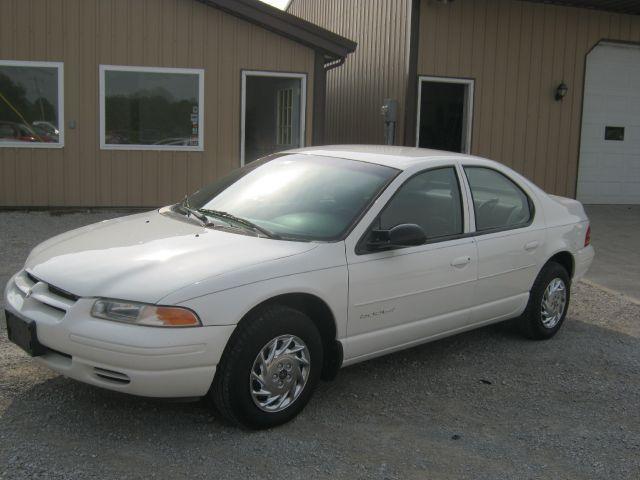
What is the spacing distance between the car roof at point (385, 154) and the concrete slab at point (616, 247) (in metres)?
3.38

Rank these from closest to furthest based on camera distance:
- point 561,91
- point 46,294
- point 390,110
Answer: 1. point 46,294
2. point 390,110
3. point 561,91

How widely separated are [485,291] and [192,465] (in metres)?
2.51

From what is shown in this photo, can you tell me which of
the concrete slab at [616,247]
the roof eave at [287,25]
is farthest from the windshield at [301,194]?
the roof eave at [287,25]

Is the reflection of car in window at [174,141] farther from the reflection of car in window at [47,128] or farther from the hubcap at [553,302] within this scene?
the hubcap at [553,302]

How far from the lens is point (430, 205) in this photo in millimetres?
4816

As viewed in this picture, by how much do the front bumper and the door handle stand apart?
1.80 m

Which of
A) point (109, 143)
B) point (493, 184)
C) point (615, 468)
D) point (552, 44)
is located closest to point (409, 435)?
point (615, 468)

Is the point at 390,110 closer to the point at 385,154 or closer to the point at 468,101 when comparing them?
the point at 468,101

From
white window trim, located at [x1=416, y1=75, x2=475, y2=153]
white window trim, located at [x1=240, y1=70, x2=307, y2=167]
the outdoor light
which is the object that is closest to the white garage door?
the outdoor light

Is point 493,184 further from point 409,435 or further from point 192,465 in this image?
point 192,465

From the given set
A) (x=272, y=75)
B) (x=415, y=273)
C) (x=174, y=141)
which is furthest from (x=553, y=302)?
(x=174, y=141)

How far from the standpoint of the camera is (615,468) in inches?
146

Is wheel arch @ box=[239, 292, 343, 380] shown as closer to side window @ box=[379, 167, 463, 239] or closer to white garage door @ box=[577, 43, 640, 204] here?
side window @ box=[379, 167, 463, 239]

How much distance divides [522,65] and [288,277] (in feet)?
35.0
